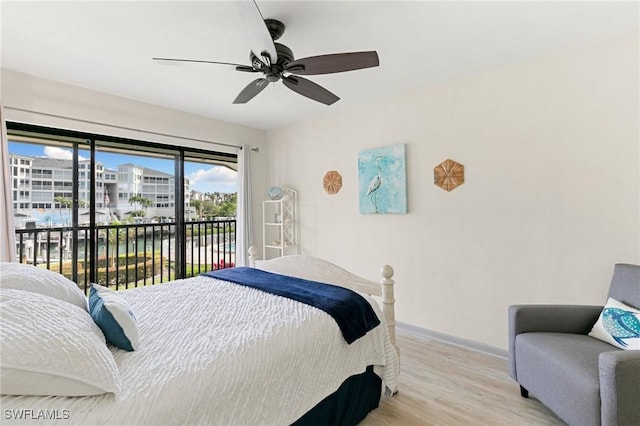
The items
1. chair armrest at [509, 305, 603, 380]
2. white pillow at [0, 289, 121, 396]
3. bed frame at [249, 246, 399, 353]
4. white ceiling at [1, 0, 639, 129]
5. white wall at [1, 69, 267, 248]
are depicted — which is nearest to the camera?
white pillow at [0, 289, 121, 396]

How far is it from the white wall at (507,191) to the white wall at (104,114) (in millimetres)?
1718

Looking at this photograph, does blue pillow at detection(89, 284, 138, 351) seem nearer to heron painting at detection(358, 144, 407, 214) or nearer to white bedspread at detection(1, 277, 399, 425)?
white bedspread at detection(1, 277, 399, 425)

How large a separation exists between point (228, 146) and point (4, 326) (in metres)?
3.39

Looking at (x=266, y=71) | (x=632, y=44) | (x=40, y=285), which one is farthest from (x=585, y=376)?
(x=40, y=285)

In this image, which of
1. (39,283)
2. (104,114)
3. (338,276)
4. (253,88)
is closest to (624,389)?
(338,276)

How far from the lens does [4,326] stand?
945 millimetres

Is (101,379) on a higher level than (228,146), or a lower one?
lower

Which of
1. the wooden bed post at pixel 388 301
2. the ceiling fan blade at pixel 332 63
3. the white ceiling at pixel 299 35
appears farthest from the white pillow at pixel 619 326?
the ceiling fan blade at pixel 332 63

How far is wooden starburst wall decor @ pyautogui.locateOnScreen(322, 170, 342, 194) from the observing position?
150 inches

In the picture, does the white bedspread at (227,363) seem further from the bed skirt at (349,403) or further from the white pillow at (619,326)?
the white pillow at (619,326)

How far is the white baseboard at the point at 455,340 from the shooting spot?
2656 millimetres

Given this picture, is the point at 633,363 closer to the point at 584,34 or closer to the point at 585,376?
the point at 585,376

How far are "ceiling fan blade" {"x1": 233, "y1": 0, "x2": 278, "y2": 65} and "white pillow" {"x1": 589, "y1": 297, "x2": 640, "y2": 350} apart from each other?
2.55 metres

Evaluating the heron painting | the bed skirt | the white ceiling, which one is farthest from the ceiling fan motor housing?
the bed skirt
